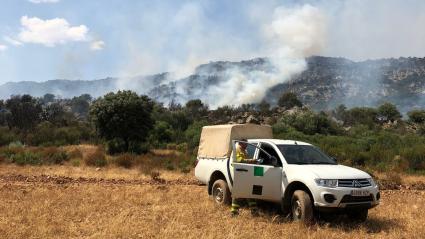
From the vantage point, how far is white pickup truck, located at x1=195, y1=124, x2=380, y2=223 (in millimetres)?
9453

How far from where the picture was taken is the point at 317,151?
11406 millimetres

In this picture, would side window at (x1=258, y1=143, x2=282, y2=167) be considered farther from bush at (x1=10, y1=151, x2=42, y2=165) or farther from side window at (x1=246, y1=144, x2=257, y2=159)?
bush at (x1=10, y1=151, x2=42, y2=165)

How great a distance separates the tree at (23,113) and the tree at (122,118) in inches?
1455

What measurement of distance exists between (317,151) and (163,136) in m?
44.5

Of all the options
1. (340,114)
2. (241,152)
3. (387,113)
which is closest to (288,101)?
(340,114)

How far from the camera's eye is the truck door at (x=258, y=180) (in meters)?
10.6

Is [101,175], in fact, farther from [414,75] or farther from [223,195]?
[414,75]

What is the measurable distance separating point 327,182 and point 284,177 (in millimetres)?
1149

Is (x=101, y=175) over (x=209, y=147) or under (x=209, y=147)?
under

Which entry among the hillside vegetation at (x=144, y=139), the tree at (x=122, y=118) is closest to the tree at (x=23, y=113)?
the hillside vegetation at (x=144, y=139)

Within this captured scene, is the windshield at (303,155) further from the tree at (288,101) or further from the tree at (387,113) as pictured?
the tree at (288,101)

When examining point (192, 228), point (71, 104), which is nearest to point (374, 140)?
point (192, 228)

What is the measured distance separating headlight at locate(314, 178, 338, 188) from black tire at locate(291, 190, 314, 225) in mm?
417

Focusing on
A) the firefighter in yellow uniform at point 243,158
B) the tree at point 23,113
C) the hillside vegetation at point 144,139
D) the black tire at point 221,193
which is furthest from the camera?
the tree at point 23,113
